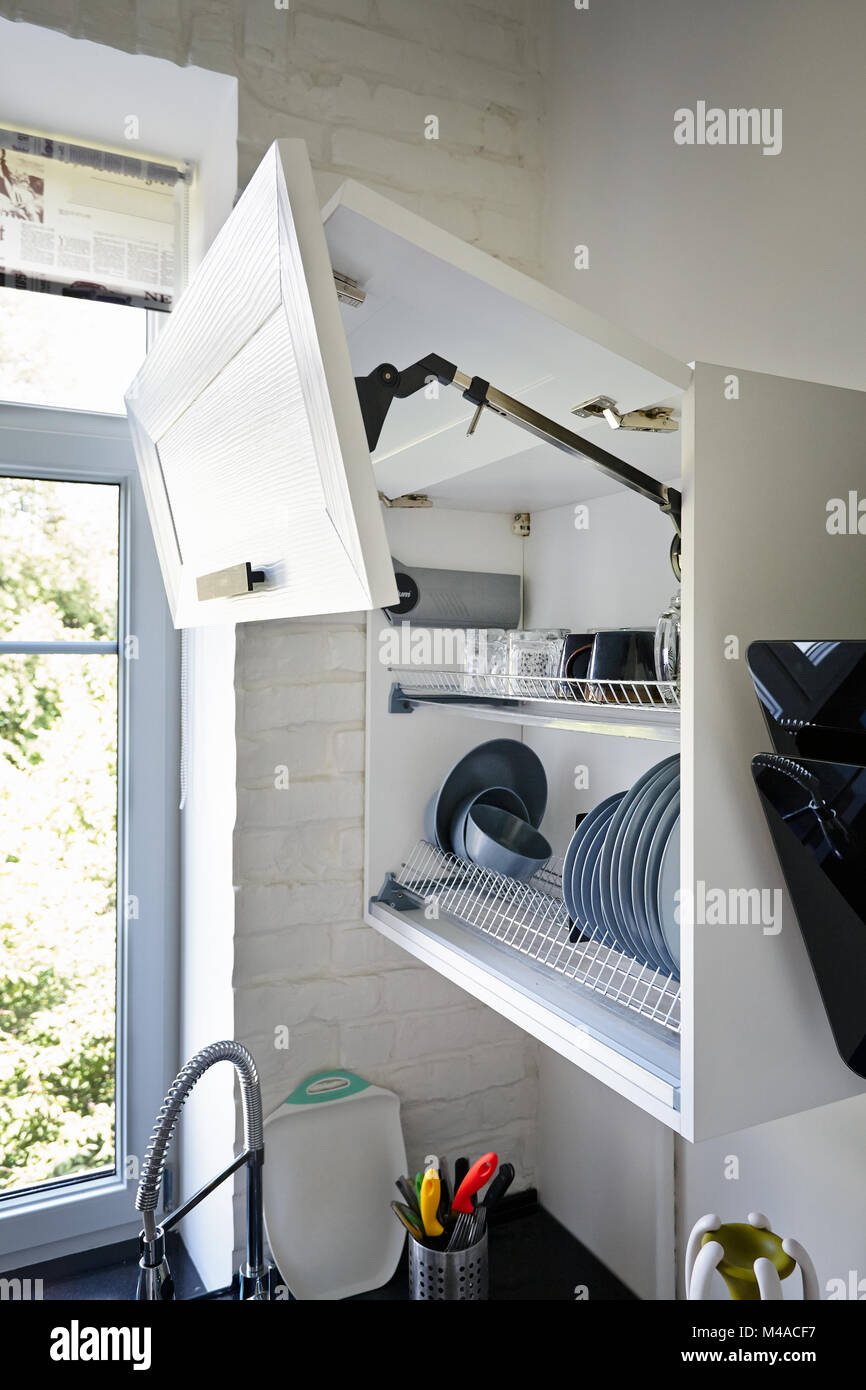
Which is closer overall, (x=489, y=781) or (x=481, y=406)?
(x=481, y=406)

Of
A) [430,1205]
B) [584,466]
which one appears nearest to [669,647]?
[584,466]

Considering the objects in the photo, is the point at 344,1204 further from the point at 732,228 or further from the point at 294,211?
the point at 732,228

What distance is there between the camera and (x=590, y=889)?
96 cm

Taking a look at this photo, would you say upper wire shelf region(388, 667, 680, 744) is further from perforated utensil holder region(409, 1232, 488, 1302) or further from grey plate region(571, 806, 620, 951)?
perforated utensil holder region(409, 1232, 488, 1302)

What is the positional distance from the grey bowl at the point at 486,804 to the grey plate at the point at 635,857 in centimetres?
40

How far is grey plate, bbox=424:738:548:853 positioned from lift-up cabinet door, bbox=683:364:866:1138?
24.4 inches

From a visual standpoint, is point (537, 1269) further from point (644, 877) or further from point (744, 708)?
point (744, 708)

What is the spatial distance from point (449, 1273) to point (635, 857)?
2.10 feet

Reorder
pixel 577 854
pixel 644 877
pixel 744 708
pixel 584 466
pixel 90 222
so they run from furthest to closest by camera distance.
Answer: pixel 90 222 → pixel 584 466 → pixel 577 854 → pixel 644 877 → pixel 744 708

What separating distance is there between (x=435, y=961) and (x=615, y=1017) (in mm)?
316

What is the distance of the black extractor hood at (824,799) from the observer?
24.8 inches

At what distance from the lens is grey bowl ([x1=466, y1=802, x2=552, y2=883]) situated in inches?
45.2

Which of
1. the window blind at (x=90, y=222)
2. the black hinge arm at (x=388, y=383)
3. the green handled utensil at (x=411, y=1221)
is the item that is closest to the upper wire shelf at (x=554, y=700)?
the black hinge arm at (x=388, y=383)
